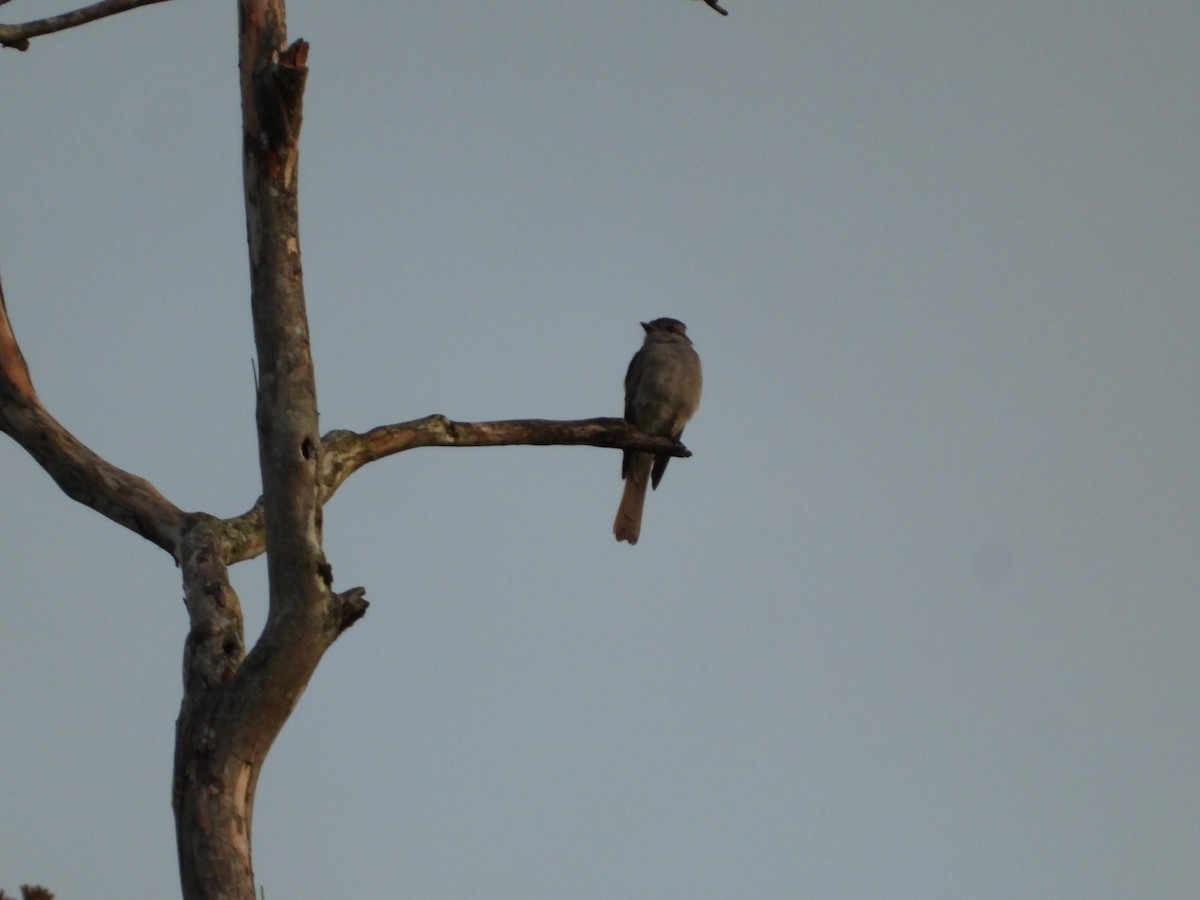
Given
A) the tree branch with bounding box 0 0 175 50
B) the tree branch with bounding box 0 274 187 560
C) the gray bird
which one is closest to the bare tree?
the tree branch with bounding box 0 274 187 560

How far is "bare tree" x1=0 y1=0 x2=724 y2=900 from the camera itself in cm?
432

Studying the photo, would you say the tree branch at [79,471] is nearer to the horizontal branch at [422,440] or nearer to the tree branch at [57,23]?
the horizontal branch at [422,440]

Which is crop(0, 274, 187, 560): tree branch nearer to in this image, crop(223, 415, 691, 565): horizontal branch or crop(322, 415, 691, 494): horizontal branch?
crop(223, 415, 691, 565): horizontal branch

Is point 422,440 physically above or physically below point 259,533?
above

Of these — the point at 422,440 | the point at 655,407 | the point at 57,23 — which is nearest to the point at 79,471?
the point at 422,440

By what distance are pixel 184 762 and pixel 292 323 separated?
4.50 feet

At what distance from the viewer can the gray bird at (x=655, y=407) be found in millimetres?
10305

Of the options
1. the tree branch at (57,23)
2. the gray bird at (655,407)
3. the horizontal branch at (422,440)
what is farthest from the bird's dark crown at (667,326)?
the tree branch at (57,23)

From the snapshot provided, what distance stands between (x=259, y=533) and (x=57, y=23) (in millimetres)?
2694

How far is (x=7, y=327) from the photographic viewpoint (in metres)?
5.67

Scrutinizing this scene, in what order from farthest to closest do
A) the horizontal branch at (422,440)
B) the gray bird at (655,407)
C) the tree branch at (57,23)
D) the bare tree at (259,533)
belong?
the gray bird at (655,407) < the tree branch at (57,23) < the horizontal branch at (422,440) < the bare tree at (259,533)

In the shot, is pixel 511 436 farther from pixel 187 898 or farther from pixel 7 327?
pixel 187 898

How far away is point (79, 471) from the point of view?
17.8 feet

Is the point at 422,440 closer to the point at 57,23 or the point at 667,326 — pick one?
the point at 57,23
